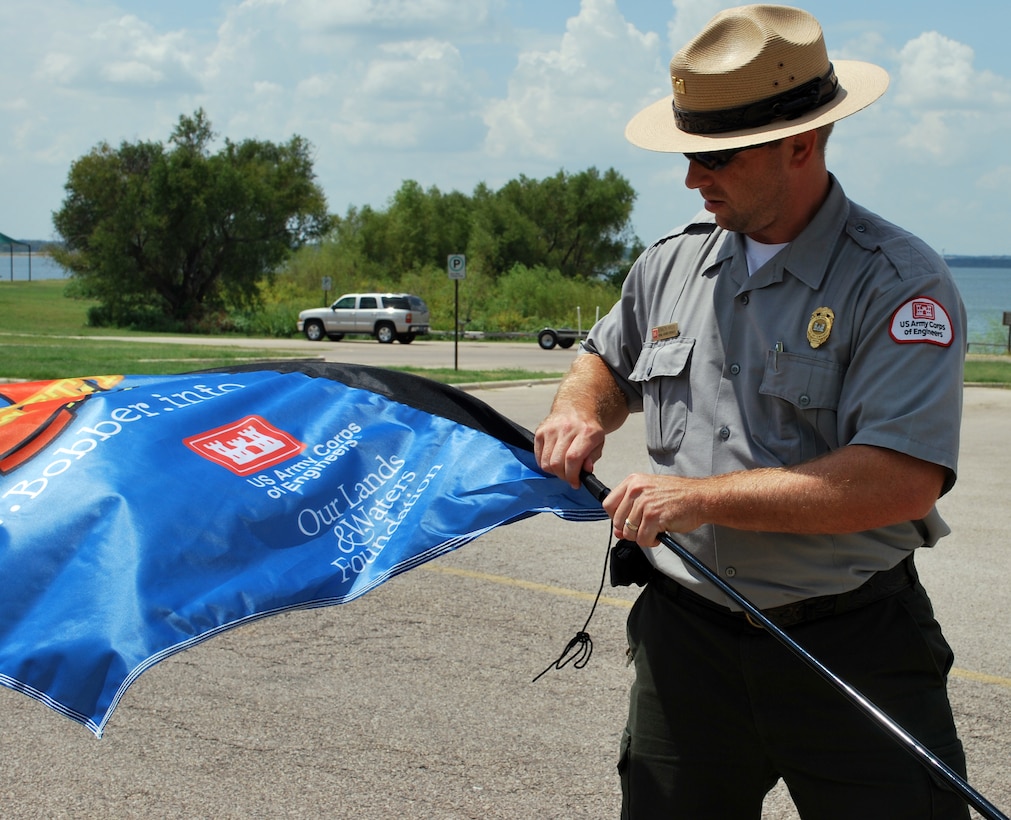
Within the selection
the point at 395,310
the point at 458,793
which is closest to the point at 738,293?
the point at 458,793

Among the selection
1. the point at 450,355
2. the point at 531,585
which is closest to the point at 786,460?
the point at 531,585

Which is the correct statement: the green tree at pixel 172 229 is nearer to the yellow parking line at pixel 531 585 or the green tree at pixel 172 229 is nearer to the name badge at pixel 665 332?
the yellow parking line at pixel 531 585

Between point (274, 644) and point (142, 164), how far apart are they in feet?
165

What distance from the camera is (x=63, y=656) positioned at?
2230mm

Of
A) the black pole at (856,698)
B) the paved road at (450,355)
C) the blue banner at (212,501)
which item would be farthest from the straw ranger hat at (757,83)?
the paved road at (450,355)

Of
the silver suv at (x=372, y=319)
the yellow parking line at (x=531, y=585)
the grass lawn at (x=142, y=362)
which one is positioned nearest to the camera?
the yellow parking line at (x=531, y=585)

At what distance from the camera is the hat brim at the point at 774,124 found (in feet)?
7.31

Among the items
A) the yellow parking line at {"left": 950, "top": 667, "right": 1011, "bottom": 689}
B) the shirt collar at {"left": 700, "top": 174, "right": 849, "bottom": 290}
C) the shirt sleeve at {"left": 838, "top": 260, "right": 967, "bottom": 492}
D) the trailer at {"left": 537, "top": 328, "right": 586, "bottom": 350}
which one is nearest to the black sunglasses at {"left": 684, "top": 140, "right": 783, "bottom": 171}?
the shirt collar at {"left": 700, "top": 174, "right": 849, "bottom": 290}

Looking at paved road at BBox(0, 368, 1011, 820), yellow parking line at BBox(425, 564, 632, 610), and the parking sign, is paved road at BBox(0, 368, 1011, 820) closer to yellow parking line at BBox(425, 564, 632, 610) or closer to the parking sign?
yellow parking line at BBox(425, 564, 632, 610)

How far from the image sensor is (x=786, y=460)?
2.29m

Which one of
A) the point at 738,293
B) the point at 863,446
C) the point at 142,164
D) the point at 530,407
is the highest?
the point at 142,164

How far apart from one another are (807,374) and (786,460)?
0.18m

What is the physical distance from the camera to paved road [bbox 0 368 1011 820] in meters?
3.82

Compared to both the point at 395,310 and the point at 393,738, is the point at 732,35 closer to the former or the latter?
the point at 393,738
